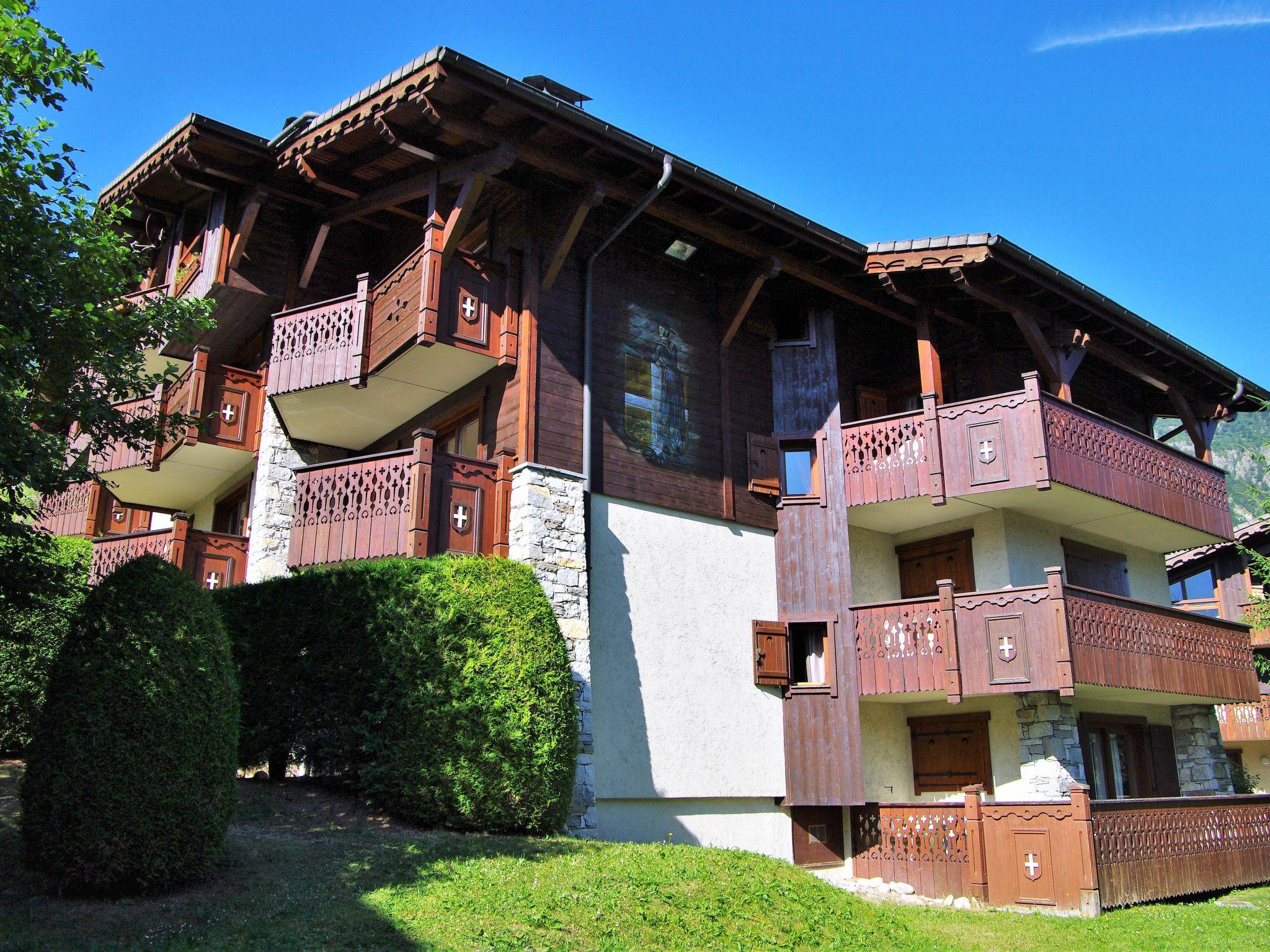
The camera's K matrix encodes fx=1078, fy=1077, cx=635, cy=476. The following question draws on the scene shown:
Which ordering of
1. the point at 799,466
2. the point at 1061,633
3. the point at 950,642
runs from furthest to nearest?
the point at 799,466 < the point at 950,642 < the point at 1061,633

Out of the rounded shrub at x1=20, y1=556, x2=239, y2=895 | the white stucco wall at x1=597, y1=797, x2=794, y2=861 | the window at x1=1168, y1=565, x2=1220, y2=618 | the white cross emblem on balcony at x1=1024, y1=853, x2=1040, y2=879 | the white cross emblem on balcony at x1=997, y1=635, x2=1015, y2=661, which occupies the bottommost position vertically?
the white cross emblem on balcony at x1=1024, y1=853, x2=1040, y2=879

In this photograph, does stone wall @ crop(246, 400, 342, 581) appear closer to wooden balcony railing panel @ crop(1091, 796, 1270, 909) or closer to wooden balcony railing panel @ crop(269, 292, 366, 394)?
wooden balcony railing panel @ crop(269, 292, 366, 394)

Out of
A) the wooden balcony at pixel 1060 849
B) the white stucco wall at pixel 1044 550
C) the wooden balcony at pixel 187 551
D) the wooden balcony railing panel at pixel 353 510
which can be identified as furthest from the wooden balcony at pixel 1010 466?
the wooden balcony at pixel 187 551

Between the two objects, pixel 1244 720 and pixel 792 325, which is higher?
pixel 792 325

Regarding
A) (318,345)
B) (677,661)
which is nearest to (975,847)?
(677,661)

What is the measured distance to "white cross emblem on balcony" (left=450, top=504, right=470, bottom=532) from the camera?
14.1 m

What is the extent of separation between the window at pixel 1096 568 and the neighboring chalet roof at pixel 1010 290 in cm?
354

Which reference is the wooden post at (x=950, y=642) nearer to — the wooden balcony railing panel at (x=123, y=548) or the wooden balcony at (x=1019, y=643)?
the wooden balcony at (x=1019, y=643)

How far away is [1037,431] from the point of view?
15891 millimetres

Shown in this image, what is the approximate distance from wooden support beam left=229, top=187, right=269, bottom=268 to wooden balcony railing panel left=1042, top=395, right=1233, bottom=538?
495 inches

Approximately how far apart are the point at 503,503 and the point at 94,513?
38.3ft

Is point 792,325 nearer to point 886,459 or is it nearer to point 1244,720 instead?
point 886,459

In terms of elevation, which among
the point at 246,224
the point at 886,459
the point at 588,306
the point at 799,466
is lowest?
the point at 886,459

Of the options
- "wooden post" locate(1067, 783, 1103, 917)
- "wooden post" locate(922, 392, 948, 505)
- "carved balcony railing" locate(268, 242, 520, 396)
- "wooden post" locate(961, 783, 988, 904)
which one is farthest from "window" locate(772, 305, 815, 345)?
"wooden post" locate(1067, 783, 1103, 917)
